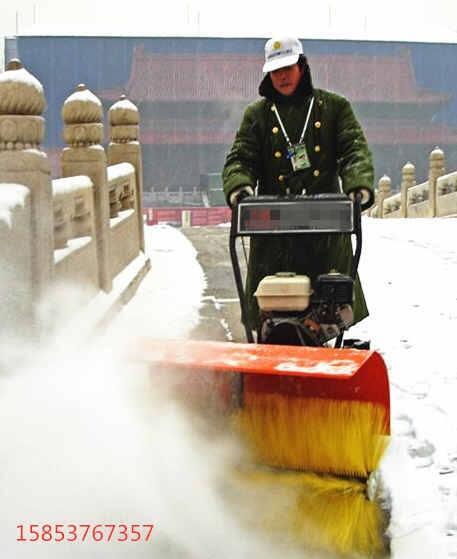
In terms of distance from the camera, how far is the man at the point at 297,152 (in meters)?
3.94

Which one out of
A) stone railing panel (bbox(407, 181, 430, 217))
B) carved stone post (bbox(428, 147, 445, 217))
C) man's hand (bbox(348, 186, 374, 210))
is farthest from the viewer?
stone railing panel (bbox(407, 181, 430, 217))

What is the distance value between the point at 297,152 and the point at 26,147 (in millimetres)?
1639

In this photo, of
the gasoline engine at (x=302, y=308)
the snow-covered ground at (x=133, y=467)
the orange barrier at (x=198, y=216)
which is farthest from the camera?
the orange barrier at (x=198, y=216)

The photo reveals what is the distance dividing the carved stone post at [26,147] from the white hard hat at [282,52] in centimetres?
154

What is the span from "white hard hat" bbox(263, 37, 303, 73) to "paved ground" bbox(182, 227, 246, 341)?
3.06 meters

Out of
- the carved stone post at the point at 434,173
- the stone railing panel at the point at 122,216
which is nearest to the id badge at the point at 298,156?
the stone railing panel at the point at 122,216

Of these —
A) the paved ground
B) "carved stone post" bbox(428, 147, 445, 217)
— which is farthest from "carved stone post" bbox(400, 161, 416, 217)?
the paved ground

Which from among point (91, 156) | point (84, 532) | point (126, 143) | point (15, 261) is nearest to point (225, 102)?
point (126, 143)

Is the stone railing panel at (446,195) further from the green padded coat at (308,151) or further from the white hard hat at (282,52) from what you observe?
the white hard hat at (282,52)

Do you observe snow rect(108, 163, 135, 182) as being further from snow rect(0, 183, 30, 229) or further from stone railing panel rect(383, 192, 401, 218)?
stone railing panel rect(383, 192, 401, 218)

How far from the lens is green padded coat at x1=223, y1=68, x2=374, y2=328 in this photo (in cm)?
399

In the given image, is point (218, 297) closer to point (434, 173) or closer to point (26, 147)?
point (26, 147)

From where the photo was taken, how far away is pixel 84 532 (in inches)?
112

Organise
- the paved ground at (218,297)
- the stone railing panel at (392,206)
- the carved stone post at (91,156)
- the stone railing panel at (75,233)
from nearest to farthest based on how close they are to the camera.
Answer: the stone railing panel at (75,233) → the paved ground at (218,297) → the carved stone post at (91,156) → the stone railing panel at (392,206)
